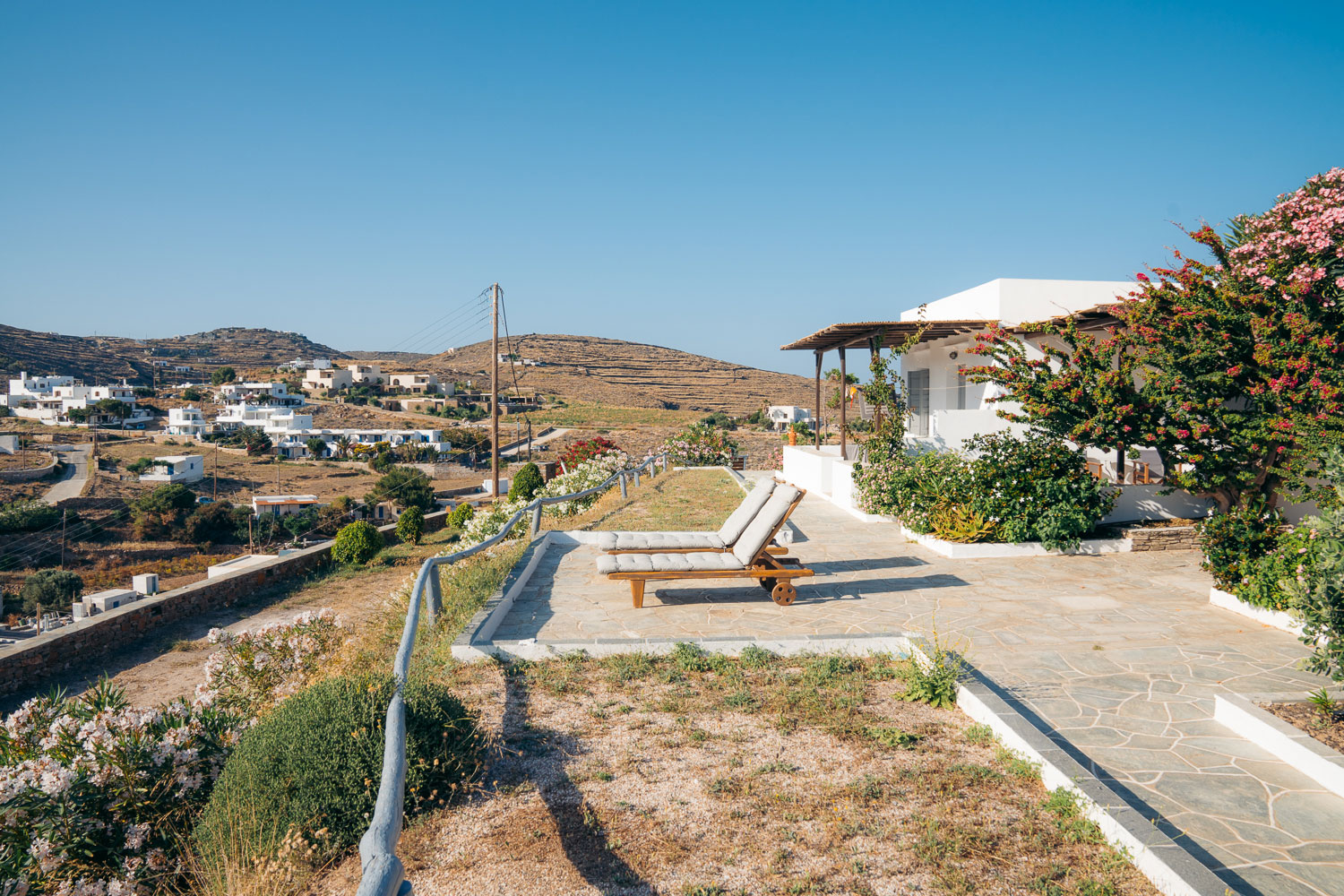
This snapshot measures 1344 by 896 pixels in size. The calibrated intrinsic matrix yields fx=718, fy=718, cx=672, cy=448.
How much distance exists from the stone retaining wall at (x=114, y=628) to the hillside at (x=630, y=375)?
57014 millimetres

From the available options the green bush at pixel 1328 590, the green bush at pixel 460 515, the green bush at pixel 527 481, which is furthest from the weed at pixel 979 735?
the green bush at pixel 460 515

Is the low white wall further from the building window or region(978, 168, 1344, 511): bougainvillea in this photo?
the building window

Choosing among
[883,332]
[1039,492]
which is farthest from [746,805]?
[883,332]

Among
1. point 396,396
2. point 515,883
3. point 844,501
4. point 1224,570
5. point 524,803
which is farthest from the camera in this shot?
point 396,396

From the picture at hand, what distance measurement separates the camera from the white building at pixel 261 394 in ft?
274

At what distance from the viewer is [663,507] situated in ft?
43.0

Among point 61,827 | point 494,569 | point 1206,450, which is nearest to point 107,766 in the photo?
point 61,827

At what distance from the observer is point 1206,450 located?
769 cm

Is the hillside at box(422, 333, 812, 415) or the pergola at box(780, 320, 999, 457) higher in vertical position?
the hillside at box(422, 333, 812, 415)

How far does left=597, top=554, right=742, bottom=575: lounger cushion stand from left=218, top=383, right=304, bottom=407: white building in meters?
88.4

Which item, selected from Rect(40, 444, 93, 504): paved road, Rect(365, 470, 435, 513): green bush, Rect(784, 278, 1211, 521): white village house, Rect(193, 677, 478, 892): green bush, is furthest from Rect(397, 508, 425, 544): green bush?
Rect(40, 444, 93, 504): paved road

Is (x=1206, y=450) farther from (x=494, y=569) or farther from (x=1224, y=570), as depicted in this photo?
(x=494, y=569)

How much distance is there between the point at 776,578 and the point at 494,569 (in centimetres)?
304

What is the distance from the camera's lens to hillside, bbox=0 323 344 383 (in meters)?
88.5
